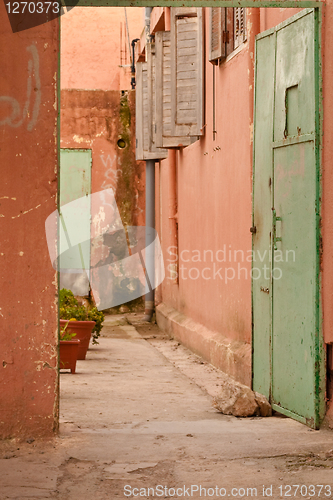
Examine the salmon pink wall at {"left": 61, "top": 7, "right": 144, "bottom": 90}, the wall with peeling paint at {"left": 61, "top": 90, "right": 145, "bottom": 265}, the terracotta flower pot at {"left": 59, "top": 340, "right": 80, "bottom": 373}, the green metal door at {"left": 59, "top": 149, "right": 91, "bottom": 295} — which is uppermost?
the salmon pink wall at {"left": 61, "top": 7, "right": 144, "bottom": 90}

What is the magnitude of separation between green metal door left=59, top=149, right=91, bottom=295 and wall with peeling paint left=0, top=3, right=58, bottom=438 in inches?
340

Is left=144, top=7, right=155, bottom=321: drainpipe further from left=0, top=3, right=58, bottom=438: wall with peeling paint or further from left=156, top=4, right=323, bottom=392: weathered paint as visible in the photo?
left=0, top=3, right=58, bottom=438: wall with peeling paint

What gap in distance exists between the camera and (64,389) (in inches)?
234

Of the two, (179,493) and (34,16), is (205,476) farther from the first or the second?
(34,16)

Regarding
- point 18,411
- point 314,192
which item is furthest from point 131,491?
point 314,192

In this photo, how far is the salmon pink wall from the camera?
16.3 m

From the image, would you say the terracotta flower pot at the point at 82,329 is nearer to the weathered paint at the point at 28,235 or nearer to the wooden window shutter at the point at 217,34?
the wooden window shutter at the point at 217,34

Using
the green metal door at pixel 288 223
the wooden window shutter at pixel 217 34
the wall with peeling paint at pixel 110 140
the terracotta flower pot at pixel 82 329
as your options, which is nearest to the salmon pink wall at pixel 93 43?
the wall with peeling paint at pixel 110 140

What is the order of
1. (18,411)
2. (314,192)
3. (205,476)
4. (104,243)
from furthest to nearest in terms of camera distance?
1. (104,243)
2. (314,192)
3. (18,411)
4. (205,476)

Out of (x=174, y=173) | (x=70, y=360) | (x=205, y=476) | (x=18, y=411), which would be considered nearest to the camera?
(x=205, y=476)

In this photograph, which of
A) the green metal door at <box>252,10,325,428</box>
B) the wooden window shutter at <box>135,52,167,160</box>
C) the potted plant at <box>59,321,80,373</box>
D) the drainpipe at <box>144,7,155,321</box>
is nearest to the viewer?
the green metal door at <box>252,10,325,428</box>

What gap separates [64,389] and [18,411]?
6.68 feet

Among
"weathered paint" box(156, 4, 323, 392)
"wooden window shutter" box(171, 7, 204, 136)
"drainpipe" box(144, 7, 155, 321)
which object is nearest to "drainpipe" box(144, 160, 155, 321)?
"drainpipe" box(144, 7, 155, 321)

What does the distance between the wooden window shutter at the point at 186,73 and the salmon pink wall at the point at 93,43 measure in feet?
26.4
